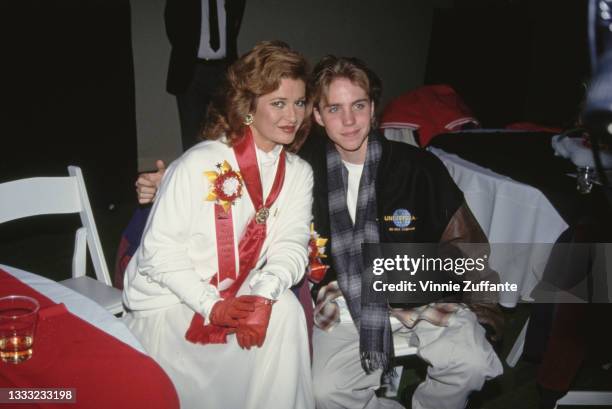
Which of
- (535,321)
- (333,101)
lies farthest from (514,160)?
(333,101)

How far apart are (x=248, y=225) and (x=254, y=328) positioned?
44 centimetres

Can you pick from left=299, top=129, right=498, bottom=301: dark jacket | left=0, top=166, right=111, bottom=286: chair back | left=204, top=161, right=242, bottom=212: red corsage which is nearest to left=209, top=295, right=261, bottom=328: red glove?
left=204, top=161, right=242, bottom=212: red corsage

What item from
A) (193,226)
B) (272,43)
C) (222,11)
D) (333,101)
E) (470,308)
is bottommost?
(470,308)

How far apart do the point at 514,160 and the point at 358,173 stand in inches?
38.5

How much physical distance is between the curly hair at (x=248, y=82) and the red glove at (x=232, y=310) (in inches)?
23.0

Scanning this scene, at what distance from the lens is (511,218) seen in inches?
94.1

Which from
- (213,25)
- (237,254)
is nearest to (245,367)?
(237,254)

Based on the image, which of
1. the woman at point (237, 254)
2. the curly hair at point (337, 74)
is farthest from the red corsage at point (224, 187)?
the curly hair at point (337, 74)

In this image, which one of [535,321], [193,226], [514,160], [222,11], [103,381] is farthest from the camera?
[222,11]

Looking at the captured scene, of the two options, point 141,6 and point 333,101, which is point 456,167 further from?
point 141,6

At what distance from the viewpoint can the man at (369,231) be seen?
181 cm

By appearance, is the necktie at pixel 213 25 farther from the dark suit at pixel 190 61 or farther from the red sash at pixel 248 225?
the red sash at pixel 248 225

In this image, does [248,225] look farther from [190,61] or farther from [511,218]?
[190,61]

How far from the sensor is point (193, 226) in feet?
5.68
